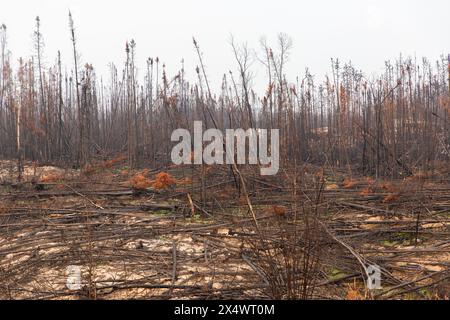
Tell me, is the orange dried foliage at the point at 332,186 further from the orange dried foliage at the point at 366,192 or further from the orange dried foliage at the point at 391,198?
the orange dried foliage at the point at 391,198

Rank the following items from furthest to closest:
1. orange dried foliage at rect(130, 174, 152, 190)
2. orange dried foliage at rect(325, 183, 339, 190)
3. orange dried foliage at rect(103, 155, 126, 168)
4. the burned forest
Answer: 1. orange dried foliage at rect(103, 155, 126, 168)
2. orange dried foliage at rect(325, 183, 339, 190)
3. orange dried foliage at rect(130, 174, 152, 190)
4. the burned forest

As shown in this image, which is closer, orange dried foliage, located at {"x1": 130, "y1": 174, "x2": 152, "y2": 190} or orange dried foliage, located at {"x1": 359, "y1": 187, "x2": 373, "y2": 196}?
orange dried foliage, located at {"x1": 359, "y1": 187, "x2": 373, "y2": 196}

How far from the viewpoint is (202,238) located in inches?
122

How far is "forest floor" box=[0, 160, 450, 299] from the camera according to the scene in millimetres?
2145

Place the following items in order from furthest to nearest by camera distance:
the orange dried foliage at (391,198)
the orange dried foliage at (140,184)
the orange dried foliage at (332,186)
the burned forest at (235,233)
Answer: the orange dried foliage at (332,186), the orange dried foliage at (140,184), the orange dried foliage at (391,198), the burned forest at (235,233)

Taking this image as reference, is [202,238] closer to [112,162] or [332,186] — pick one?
[332,186]

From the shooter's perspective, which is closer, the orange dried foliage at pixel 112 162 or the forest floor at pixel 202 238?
the forest floor at pixel 202 238

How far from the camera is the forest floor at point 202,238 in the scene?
2.14 m

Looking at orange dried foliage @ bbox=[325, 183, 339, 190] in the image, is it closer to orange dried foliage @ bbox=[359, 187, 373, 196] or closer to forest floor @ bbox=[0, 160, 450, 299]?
forest floor @ bbox=[0, 160, 450, 299]

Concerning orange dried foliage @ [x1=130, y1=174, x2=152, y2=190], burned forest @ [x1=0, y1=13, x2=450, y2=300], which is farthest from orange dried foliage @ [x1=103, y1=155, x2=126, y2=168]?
orange dried foliage @ [x1=130, y1=174, x2=152, y2=190]

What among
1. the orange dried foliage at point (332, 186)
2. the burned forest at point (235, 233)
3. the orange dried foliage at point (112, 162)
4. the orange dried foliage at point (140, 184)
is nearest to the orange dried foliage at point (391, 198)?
the burned forest at point (235, 233)

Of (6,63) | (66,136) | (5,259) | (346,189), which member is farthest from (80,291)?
(6,63)

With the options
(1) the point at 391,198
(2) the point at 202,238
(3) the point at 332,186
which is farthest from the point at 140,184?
(1) the point at 391,198
